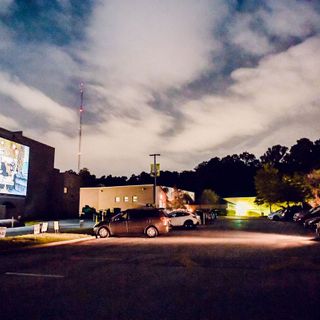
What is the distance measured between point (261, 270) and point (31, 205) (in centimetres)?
3618

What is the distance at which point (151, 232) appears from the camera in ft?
76.2

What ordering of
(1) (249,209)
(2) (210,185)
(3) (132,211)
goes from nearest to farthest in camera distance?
(3) (132,211) < (1) (249,209) < (2) (210,185)

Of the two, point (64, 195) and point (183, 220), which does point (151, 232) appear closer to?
point (183, 220)

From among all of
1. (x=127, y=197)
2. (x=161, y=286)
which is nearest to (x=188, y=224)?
(x=161, y=286)

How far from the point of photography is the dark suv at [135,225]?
2327cm

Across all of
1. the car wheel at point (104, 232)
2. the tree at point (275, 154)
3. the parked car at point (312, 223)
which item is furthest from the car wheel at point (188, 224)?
the tree at point (275, 154)

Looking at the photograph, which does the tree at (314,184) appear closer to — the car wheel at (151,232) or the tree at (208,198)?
the tree at (208,198)

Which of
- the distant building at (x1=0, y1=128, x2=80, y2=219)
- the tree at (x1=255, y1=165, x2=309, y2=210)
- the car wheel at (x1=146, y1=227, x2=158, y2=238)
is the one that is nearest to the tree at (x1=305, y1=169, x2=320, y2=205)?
the tree at (x1=255, y1=165, x2=309, y2=210)

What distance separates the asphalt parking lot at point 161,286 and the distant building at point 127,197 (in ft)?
156

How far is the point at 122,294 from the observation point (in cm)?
785

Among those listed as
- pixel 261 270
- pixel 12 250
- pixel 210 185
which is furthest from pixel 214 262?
pixel 210 185

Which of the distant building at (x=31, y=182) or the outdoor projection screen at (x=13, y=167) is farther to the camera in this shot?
the distant building at (x=31, y=182)

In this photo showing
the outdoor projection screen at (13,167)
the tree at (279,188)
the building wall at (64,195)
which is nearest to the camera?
the outdoor projection screen at (13,167)

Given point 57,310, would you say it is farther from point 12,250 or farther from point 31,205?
point 31,205
